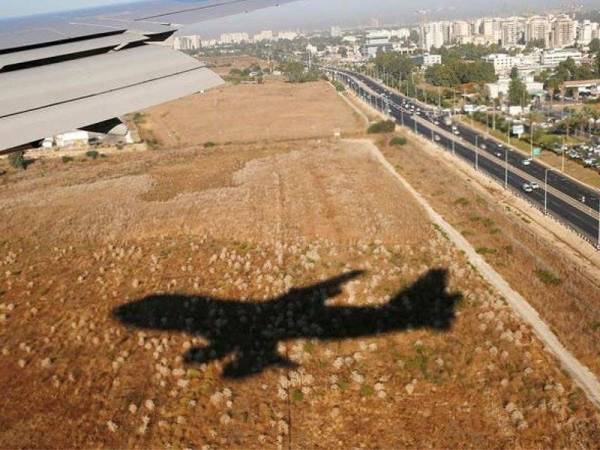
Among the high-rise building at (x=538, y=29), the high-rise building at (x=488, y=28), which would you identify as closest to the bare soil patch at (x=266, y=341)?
the high-rise building at (x=538, y=29)

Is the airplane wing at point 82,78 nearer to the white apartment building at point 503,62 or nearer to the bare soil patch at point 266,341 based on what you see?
the bare soil patch at point 266,341

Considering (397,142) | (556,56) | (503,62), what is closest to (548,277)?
(397,142)

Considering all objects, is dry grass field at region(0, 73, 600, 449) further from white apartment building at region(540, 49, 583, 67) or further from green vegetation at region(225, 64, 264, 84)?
white apartment building at region(540, 49, 583, 67)

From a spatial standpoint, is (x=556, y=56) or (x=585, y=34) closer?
(x=556, y=56)

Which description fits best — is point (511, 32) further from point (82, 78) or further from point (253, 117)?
point (82, 78)

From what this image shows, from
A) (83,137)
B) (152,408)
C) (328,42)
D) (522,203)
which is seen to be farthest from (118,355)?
(328,42)
